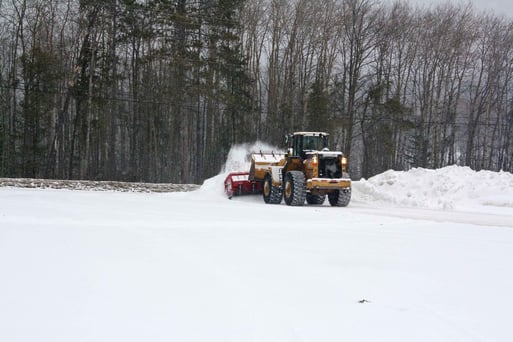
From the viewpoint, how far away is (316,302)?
12.0 feet

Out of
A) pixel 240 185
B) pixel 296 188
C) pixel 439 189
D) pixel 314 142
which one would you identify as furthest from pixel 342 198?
pixel 240 185

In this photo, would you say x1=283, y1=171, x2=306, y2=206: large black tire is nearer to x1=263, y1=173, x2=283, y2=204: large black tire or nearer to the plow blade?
x1=263, y1=173, x2=283, y2=204: large black tire

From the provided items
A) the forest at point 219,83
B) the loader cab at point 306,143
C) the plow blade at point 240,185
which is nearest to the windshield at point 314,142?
the loader cab at point 306,143

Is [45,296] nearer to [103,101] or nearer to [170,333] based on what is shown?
[170,333]

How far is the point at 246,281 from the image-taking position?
4227 millimetres

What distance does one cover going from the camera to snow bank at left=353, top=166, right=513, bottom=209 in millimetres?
15445

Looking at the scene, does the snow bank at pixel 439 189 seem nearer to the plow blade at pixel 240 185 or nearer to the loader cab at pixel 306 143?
the loader cab at pixel 306 143

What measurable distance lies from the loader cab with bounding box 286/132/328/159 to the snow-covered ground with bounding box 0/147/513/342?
780cm

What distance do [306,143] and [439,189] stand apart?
506cm

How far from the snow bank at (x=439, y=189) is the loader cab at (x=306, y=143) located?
274 cm

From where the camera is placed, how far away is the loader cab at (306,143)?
640 inches

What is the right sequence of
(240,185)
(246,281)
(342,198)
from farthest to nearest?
(240,185), (342,198), (246,281)

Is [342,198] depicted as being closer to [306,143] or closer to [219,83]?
[306,143]

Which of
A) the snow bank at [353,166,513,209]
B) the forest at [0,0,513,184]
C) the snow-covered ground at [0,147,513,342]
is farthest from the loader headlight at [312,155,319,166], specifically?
the forest at [0,0,513,184]
